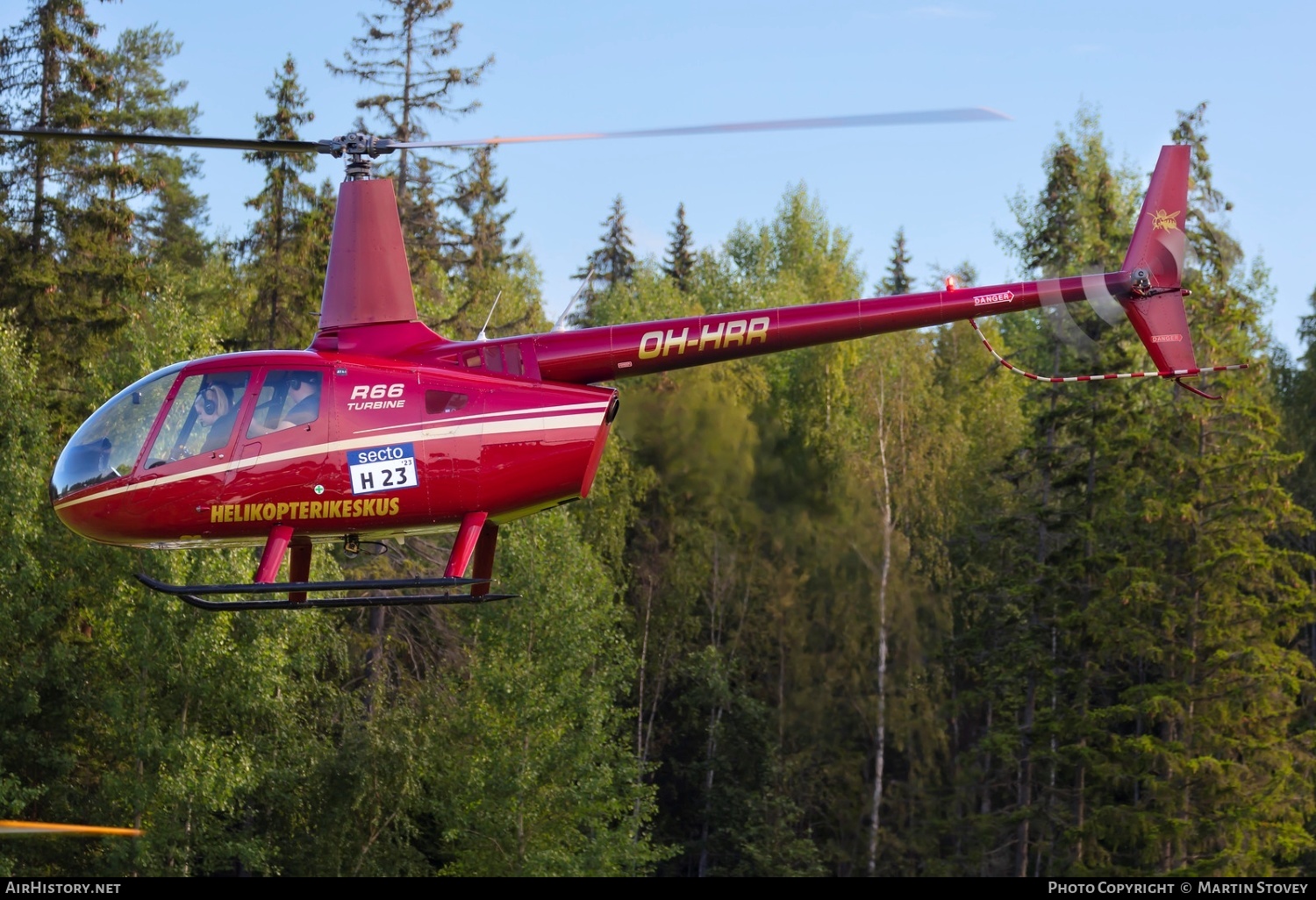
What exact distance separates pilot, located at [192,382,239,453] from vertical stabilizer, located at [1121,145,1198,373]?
6.86 meters

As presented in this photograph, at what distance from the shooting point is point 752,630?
39312 millimetres

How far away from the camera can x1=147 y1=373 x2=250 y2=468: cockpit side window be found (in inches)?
Result: 442

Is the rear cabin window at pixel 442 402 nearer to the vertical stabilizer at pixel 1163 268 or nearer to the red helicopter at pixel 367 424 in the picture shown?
the red helicopter at pixel 367 424

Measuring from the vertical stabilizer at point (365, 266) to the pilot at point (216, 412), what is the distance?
104 centimetres

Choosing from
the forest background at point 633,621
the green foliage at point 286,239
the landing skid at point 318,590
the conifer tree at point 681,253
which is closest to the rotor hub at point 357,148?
the landing skid at point 318,590

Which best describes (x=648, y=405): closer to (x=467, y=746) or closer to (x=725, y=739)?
(x=467, y=746)

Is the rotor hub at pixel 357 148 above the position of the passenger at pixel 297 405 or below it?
above

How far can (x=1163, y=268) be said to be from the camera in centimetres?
1300

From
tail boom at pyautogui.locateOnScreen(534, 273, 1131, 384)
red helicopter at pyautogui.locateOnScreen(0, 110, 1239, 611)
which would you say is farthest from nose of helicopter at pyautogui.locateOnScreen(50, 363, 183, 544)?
tail boom at pyautogui.locateOnScreen(534, 273, 1131, 384)

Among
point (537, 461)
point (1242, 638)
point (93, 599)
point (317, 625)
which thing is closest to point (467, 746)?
point (317, 625)

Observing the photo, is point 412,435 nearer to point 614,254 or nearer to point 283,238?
point 283,238

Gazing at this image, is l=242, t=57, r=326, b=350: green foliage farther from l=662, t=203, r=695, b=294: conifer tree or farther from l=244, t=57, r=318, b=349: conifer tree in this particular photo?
l=662, t=203, r=695, b=294: conifer tree

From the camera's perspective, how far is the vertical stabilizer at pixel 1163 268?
1270cm

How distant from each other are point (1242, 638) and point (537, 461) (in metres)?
19.9
